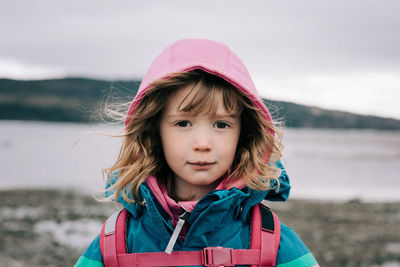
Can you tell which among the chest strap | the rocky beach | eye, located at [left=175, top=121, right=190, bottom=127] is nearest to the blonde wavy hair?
eye, located at [left=175, top=121, right=190, bottom=127]

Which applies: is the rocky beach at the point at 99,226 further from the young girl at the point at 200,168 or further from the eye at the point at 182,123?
the eye at the point at 182,123

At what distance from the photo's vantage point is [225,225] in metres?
2.34

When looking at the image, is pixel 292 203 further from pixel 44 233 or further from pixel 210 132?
pixel 210 132

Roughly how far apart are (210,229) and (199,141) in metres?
0.51

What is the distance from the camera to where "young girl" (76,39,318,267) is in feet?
7.48

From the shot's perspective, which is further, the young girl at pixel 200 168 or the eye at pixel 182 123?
the eye at pixel 182 123

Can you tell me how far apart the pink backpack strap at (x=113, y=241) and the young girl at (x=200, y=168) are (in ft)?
0.04

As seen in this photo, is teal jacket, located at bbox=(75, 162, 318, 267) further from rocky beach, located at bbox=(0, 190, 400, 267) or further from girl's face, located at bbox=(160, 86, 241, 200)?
rocky beach, located at bbox=(0, 190, 400, 267)

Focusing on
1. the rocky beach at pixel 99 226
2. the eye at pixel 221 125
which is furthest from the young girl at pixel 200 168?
the rocky beach at pixel 99 226

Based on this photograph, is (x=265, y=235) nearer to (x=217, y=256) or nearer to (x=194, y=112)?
(x=217, y=256)

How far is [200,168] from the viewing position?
7.73 feet

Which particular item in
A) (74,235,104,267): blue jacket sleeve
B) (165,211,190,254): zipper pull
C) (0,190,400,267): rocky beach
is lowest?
(0,190,400,267): rocky beach

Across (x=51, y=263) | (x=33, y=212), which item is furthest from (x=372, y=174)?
(x=51, y=263)

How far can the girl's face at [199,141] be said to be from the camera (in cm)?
232
